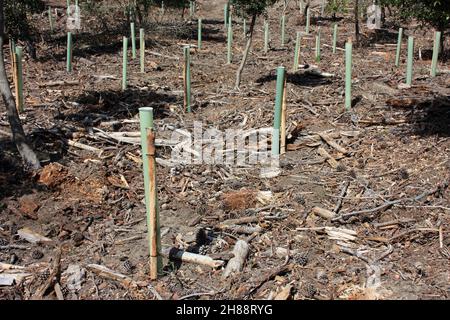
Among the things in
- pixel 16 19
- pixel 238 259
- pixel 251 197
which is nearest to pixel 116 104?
pixel 251 197

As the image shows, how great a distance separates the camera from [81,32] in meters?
23.8

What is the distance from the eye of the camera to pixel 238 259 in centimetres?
566

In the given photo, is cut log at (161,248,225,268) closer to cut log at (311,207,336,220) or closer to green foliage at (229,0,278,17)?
cut log at (311,207,336,220)

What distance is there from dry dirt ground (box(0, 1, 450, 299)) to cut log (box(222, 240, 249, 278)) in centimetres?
8

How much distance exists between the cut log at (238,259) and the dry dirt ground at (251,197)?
8 centimetres

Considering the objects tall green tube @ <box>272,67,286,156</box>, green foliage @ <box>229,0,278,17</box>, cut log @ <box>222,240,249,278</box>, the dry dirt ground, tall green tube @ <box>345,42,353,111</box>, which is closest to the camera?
the dry dirt ground

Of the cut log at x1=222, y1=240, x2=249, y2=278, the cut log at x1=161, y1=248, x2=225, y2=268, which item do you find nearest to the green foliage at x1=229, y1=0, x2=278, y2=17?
the cut log at x1=222, y1=240, x2=249, y2=278

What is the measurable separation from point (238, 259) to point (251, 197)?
1697 millimetres

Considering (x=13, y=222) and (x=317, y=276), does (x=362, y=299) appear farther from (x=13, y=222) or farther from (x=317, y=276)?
(x=13, y=222)

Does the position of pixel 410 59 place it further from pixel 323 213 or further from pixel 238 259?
pixel 238 259

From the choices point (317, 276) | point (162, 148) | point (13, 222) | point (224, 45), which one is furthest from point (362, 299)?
point (224, 45)

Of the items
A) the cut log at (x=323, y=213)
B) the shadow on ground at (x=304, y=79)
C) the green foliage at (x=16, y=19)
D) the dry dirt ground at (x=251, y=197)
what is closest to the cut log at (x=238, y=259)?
the dry dirt ground at (x=251, y=197)

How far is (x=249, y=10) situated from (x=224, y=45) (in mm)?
8646

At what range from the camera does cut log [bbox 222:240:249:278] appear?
5.50m
